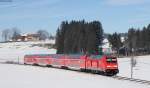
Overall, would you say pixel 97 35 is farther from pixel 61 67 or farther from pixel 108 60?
pixel 108 60

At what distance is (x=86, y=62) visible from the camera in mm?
61969

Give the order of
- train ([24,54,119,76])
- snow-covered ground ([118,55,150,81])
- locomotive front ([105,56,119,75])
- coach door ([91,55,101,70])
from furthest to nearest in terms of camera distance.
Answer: snow-covered ground ([118,55,150,81]) → coach door ([91,55,101,70]) → train ([24,54,119,76]) → locomotive front ([105,56,119,75])

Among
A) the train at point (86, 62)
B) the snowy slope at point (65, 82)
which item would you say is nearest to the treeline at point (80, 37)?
the train at point (86, 62)

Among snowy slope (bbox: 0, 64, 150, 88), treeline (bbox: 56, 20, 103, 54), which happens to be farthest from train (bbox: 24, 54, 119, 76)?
treeline (bbox: 56, 20, 103, 54)

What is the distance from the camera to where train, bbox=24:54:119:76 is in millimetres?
55812

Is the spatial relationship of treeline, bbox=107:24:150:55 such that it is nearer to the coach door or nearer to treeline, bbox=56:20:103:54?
treeline, bbox=56:20:103:54

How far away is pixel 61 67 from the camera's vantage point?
76.5 meters

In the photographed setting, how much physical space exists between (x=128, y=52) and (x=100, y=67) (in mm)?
113387

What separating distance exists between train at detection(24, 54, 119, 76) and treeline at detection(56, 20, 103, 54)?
219 feet

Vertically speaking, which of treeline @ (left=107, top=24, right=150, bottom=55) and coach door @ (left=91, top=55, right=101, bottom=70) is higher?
treeline @ (left=107, top=24, right=150, bottom=55)

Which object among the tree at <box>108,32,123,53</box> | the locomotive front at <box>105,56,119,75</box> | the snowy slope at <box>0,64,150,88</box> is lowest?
the snowy slope at <box>0,64,150,88</box>

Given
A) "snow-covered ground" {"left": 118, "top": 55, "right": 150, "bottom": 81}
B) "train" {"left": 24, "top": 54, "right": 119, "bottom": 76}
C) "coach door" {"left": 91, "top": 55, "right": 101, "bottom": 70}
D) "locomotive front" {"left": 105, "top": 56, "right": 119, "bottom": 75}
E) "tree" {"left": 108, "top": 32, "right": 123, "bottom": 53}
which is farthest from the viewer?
"tree" {"left": 108, "top": 32, "right": 123, "bottom": 53}

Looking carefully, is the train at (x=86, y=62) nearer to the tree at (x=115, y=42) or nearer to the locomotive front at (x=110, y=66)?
the locomotive front at (x=110, y=66)

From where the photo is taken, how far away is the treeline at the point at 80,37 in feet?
505
